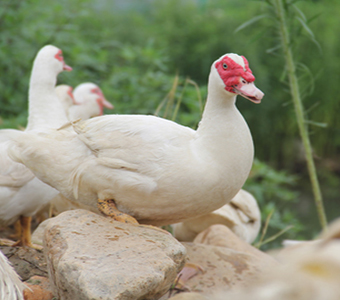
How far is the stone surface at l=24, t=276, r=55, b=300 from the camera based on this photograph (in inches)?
65.8

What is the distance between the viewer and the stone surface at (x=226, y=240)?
244cm

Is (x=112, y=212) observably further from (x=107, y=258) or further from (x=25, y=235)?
(x=25, y=235)

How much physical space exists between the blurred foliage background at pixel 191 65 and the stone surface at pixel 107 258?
5.27 feet

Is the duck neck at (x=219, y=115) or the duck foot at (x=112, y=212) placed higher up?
the duck neck at (x=219, y=115)

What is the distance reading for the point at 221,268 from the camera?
2.15 metres

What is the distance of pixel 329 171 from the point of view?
269 inches

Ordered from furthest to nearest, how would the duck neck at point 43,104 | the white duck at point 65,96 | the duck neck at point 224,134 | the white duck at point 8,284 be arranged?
the white duck at point 65,96 → the duck neck at point 43,104 → the duck neck at point 224,134 → the white duck at point 8,284

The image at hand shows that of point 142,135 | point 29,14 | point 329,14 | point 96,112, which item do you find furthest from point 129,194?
point 329,14

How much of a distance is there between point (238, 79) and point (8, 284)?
106 cm

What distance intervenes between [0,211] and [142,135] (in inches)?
35.4

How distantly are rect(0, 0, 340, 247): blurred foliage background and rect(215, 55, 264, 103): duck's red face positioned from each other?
139cm

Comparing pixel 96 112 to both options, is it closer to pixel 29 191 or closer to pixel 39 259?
pixel 29 191

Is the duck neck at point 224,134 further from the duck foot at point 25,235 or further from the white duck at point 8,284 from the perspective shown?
the duck foot at point 25,235

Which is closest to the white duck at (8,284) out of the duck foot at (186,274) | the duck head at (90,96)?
the duck foot at (186,274)
